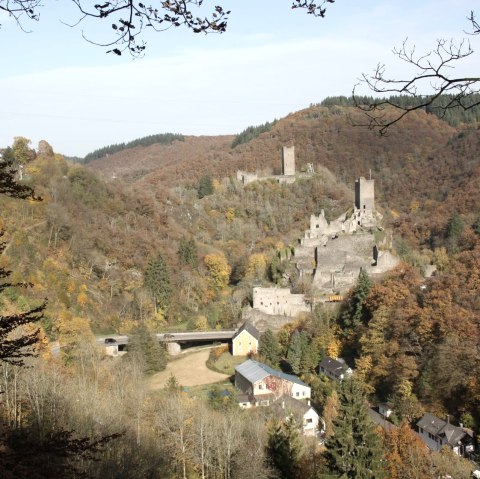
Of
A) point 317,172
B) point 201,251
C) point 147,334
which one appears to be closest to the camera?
point 147,334

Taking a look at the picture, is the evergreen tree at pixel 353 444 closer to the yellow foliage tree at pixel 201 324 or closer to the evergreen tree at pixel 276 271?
the yellow foliage tree at pixel 201 324

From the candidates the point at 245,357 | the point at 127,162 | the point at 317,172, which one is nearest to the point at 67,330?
the point at 245,357

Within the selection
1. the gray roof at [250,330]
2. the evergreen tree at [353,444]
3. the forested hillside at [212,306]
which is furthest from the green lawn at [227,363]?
the evergreen tree at [353,444]

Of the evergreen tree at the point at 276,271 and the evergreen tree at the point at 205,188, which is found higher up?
the evergreen tree at the point at 205,188

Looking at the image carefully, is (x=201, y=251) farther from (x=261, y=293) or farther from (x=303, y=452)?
(x=303, y=452)

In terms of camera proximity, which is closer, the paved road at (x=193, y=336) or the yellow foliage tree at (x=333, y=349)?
the yellow foliage tree at (x=333, y=349)

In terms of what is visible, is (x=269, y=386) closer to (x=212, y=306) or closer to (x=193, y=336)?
(x=193, y=336)

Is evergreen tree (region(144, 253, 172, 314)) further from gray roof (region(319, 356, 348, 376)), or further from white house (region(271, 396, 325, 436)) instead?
white house (region(271, 396, 325, 436))

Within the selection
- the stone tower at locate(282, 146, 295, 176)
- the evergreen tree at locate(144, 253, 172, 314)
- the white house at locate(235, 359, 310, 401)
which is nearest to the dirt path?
the white house at locate(235, 359, 310, 401)
